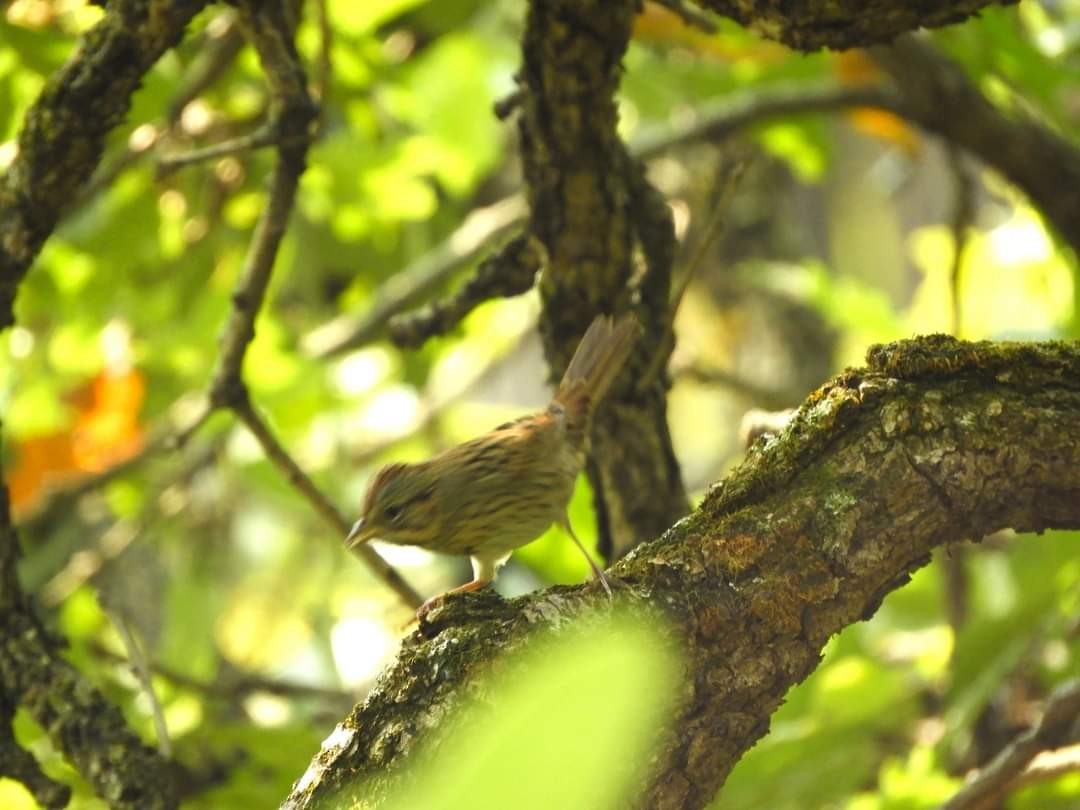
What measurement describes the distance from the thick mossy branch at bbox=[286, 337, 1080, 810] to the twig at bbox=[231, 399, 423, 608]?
85 centimetres

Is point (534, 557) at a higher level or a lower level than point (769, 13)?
lower

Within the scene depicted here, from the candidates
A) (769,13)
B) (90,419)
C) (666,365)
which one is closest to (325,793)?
(769,13)

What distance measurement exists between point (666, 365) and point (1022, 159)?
1.31 metres

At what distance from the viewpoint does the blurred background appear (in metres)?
2.85

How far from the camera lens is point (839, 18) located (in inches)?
68.9

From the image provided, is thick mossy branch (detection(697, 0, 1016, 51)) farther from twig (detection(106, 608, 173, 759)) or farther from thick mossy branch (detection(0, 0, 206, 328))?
twig (detection(106, 608, 173, 759))

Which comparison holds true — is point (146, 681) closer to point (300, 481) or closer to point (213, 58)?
point (300, 481)

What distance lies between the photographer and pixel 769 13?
1758mm

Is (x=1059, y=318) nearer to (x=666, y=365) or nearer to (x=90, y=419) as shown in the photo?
(x=666, y=365)

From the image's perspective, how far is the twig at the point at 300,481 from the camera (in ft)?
7.66

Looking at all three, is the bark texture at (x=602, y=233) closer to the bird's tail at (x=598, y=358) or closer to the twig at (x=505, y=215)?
the bird's tail at (x=598, y=358)

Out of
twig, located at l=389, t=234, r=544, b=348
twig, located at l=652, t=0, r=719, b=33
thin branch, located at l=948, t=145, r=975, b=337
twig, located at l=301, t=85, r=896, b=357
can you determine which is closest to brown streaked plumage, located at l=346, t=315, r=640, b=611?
twig, located at l=389, t=234, r=544, b=348

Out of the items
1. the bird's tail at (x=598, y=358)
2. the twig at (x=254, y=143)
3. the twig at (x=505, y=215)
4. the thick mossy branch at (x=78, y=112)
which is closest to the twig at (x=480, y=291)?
the bird's tail at (x=598, y=358)

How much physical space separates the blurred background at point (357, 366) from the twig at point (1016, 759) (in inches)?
3.3
